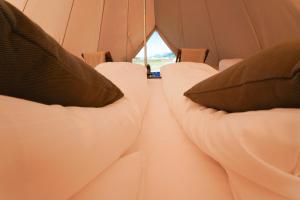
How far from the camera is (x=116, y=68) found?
1.35 meters

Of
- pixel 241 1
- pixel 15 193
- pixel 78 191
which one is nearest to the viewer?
pixel 15 193

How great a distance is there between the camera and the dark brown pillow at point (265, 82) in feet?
1.13

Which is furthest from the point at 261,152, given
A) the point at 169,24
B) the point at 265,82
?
the point at 169,24

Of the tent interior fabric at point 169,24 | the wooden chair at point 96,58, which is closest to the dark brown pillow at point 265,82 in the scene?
the tent interior fabric at point 169,24

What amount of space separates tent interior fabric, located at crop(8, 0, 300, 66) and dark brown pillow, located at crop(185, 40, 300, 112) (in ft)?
7.83

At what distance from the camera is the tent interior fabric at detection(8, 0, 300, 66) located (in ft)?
9.02

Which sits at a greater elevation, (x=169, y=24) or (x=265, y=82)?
(x=169, y=24)

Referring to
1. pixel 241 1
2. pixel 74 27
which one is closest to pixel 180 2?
pixel 241 1

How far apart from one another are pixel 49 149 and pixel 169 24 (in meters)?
4.17

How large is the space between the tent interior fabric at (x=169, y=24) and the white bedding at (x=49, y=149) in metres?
2.65

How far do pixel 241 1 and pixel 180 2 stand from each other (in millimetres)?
1090

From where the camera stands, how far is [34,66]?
34cm

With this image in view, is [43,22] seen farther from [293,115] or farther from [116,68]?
[293,115]

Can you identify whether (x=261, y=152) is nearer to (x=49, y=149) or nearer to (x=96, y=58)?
(x=49, y=149)
